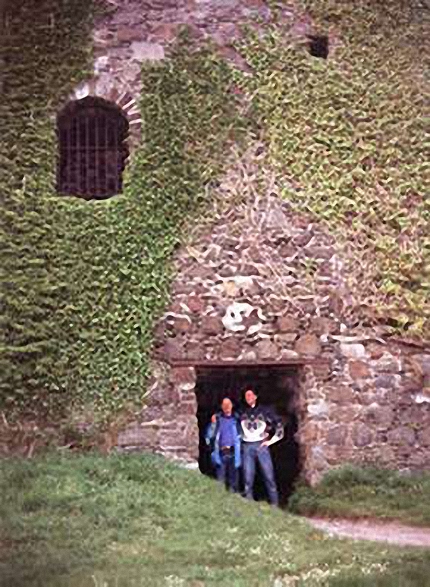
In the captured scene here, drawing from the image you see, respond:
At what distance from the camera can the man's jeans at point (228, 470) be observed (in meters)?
13.0

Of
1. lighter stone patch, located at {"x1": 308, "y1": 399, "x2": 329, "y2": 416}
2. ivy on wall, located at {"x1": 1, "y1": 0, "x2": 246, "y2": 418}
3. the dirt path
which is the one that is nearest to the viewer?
the dirt path

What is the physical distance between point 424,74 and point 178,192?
367 cm

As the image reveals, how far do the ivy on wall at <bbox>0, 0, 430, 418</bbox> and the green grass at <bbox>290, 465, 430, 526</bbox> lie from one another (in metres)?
1.97

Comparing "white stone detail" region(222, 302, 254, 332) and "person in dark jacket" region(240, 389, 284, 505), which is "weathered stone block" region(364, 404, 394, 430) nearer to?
"person in dark jacket" region(240, 389, 284, 505)

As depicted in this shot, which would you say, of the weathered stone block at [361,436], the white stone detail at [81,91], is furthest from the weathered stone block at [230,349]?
the white stone detail at [81,91]

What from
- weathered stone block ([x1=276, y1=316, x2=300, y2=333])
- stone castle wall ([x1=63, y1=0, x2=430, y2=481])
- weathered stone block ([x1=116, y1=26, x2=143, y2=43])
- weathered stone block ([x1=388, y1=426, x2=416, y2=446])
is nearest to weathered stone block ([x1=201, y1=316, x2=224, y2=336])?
stone castle wall ([x1=63, y1=0, x2=430, y2=481])

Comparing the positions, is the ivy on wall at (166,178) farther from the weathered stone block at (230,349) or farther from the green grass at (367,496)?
the green grass at (367,496)

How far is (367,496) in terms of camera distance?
12320mm

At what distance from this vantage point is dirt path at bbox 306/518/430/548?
10.5 m

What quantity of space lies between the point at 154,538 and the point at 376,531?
2.81 m

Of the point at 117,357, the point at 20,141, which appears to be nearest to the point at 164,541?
the point at 117,357

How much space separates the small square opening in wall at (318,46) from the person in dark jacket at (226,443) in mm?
4682

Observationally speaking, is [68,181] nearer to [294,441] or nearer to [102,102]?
[102,102]

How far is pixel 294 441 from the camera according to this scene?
14.0m
